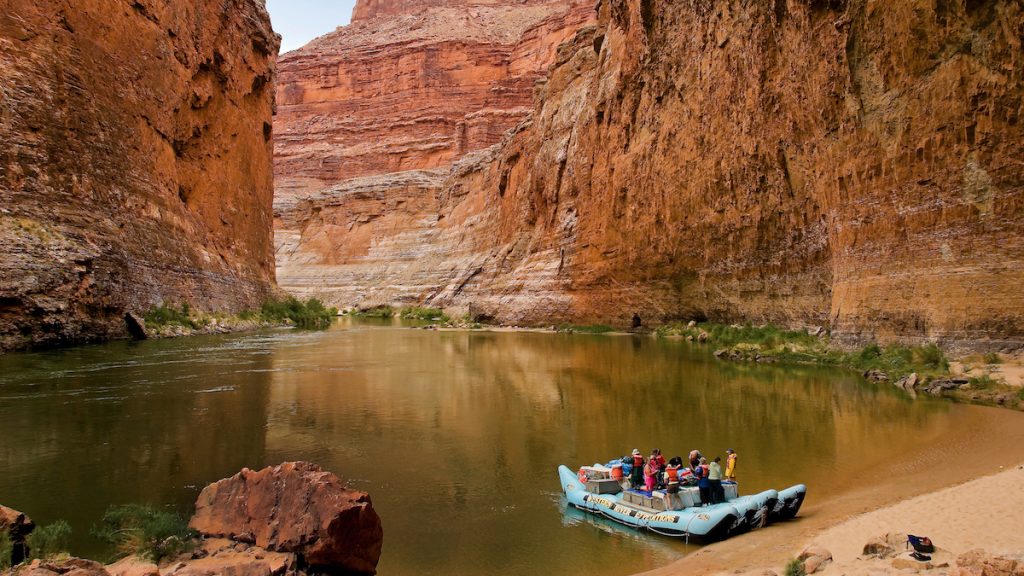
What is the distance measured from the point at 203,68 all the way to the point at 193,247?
425 inches

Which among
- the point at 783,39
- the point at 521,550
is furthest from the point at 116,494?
the point at 783,39

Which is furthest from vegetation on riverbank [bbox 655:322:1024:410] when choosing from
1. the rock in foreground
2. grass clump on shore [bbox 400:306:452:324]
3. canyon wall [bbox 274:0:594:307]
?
canyon wall [bbox 274:0:594:307]

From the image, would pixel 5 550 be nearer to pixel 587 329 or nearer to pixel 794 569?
pixel 794 569

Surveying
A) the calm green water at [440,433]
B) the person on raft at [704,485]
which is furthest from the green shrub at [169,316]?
the person on raft at [704,485]

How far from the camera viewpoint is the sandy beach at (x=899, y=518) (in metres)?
5.71

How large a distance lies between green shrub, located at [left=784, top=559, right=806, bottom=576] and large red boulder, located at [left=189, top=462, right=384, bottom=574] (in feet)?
10.8

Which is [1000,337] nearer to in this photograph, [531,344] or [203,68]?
[531,344]

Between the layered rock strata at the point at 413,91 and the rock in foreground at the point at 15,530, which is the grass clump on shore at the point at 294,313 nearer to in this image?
the rock in foreground at the point at 15,530

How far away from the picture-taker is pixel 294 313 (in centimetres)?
4584

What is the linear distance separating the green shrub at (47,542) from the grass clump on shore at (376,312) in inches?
2285

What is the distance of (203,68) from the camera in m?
35.3

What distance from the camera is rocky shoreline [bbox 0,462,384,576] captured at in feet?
15.9

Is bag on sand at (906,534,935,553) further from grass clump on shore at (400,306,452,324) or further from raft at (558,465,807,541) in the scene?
grass clump on shore at (400,306,452,324)

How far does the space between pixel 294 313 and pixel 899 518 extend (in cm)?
4369
